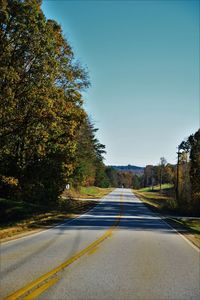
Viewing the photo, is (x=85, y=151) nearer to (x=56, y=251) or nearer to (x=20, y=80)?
(x=20, y=80)

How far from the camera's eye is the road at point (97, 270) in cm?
872

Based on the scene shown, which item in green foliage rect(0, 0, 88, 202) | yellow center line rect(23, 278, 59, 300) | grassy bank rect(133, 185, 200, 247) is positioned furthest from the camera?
grassy bank rect(133, 185, 200, 247)

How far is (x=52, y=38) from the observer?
74.4 ft

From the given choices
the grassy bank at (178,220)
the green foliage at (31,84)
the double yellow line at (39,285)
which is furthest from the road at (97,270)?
the green foliage at (31,84)

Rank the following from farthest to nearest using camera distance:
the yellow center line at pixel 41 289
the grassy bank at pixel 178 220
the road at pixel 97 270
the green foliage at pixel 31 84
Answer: the grassy bank at pixel 178 220
the green foliage at pixel 31 84
the road at pixel 97 270
the yellow center line at pixel 41 289

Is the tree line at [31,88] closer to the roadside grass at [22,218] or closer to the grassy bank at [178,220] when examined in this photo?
the roadside grass at [22,218]

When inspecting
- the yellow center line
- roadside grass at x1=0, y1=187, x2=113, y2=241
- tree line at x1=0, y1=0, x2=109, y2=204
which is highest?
tree line at x1=0, y1=0, x2=109, y2=204

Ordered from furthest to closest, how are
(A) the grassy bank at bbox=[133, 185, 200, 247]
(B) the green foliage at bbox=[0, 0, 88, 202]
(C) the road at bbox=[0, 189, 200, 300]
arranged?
(A) the grassy bank at bbox=[133, 185, 200, 247] → (B) the green foliage at bbox=[0, 0, 88, 202] → (C) the road at bbox=[0, 189, 200, 300]

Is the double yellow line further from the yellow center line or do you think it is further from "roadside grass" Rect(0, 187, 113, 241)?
"roadside grass" Rect(0, 187, 113, 241)

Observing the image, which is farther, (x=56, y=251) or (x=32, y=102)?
(x=32, y=102)

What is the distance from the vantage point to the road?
872cm

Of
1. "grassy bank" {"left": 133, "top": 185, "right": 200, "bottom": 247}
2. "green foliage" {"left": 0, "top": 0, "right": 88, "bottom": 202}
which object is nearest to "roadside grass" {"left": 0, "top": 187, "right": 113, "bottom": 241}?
"green foliage" {"left": 0, "top": 0, "right": 88, "bottom": 202}

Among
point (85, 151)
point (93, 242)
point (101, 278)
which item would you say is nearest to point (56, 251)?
point (93, 242)

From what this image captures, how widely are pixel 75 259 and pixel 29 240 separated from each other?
5141 millimetres
